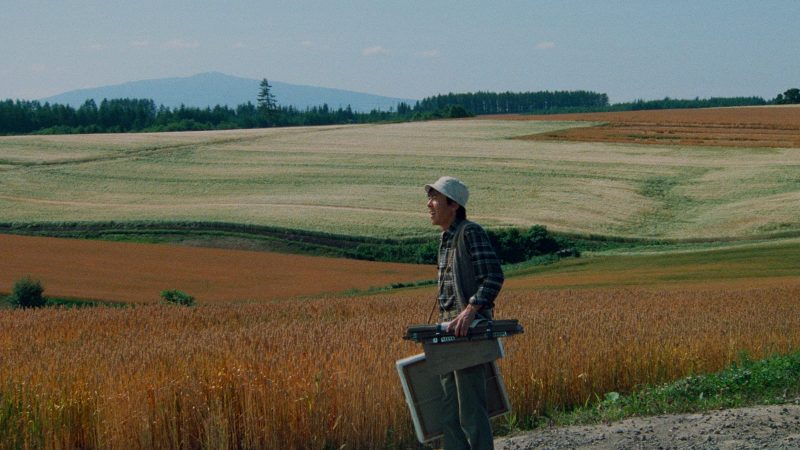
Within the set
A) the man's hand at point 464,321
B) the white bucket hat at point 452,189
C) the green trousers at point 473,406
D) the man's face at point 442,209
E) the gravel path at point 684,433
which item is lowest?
the gravel path at point 684,433

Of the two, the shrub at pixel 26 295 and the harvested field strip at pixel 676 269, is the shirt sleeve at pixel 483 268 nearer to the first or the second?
Answer: the harvested field strip at pixel 676 269

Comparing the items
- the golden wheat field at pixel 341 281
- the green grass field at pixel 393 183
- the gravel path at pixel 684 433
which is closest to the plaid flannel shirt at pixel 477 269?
the gravel path at pixel 684 433

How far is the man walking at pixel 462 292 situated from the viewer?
24.9 ft

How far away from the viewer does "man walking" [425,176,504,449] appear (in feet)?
24.9

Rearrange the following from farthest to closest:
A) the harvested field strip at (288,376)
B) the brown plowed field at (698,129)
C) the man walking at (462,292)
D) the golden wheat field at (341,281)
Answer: the brown plowed field at (698,129)
the golden wheat field at (341,281)
the harvested field strip at (288,376)
the man walking at (462,292)

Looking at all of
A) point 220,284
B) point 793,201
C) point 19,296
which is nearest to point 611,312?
point 19,296

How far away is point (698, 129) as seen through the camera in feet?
291

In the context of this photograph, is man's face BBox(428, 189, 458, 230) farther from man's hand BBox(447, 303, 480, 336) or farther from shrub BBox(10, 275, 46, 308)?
shrub BBox(10, 275, 46, 308)

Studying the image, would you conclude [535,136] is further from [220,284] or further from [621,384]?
[621,384]

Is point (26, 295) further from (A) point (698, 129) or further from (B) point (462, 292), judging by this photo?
(A) point (698, 129)

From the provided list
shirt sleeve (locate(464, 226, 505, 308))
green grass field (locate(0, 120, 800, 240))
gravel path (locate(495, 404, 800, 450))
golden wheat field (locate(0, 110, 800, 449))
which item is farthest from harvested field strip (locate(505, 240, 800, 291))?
shirt sleeve (locate(464, 226, 505, 308))

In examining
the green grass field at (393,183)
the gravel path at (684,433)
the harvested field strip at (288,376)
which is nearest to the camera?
the gravel path at (684,433)

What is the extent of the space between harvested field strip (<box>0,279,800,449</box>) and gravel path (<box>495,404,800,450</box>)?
4.28 feet

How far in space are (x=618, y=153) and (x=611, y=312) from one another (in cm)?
5799
